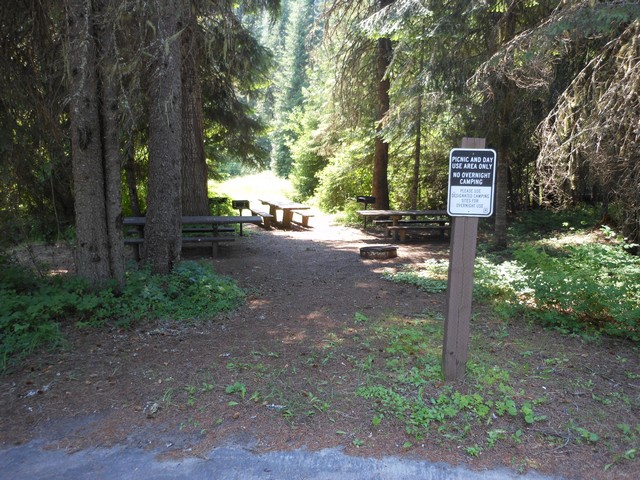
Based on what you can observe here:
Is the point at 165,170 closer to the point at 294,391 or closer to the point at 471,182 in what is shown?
the point at 294,391

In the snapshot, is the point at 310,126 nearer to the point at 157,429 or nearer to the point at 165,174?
the point at 165,174

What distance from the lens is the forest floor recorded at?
347cm

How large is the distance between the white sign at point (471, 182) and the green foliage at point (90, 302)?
361 cm

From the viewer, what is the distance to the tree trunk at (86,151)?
5637 mm

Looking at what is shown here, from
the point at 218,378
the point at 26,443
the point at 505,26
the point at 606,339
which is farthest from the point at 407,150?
the point at 26,443

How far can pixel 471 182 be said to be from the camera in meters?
3.92

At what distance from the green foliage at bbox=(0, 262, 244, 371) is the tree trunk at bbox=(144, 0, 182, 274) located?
0.36 m

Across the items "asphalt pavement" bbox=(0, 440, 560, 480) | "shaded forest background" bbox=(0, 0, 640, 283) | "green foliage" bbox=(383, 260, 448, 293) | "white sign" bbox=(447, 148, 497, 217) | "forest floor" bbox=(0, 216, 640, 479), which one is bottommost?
"asphalt pavement" bbox=(0, 440, 560, 480)

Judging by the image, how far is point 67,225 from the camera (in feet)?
38.4

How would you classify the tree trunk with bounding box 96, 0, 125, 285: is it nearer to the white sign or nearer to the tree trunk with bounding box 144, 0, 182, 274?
the tree trunk with bounding box 144, 0, 182, 274

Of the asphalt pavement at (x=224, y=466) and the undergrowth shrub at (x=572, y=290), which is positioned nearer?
the asphalt pavement at (x=224, y=466)

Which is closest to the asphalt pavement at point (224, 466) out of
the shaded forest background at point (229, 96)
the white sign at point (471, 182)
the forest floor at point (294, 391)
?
the forest floor at point (294, 391)

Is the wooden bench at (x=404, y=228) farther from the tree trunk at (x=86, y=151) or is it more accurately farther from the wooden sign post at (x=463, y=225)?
the wooden sign post at (x=463, y=225)

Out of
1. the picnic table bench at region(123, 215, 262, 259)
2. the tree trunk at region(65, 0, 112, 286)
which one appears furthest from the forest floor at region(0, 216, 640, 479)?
the picnic table bench at region(123, 215, 262, 259)
